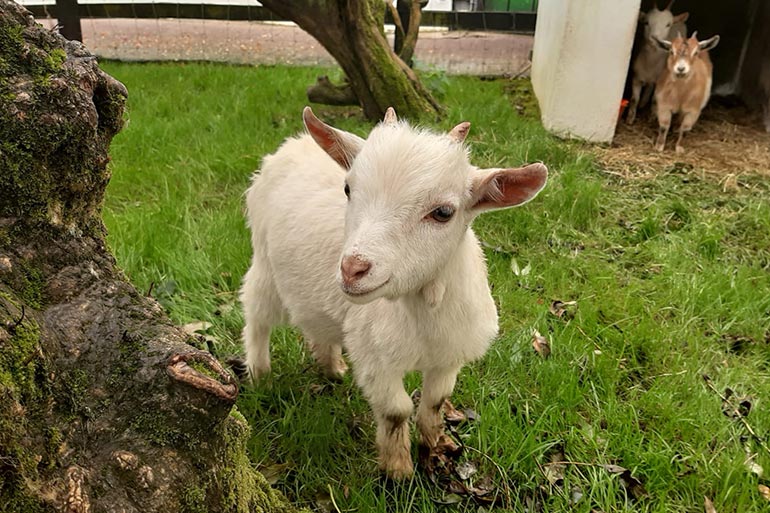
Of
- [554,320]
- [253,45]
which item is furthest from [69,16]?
[554,320]

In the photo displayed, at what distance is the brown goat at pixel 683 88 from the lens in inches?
251

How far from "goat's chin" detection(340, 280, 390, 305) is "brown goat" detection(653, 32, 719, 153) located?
17.4 feet

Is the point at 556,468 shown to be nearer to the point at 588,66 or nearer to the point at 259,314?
the point at 259,314

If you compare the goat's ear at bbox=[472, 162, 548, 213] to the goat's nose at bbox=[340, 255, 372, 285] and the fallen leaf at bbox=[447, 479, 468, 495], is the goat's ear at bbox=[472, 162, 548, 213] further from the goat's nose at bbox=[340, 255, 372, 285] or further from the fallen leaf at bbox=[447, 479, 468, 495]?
the fallen leaf at bbox=[447, 479, 468, 495]

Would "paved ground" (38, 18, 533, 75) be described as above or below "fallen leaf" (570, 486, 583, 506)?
above

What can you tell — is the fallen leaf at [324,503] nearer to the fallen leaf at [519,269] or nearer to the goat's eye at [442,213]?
the goat's eye at [442,213]

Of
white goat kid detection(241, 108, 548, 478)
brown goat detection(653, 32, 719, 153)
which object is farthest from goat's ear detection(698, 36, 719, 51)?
white goat kid detection(241, 108, 548, 478)

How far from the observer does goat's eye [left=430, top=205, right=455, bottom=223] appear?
201 cm

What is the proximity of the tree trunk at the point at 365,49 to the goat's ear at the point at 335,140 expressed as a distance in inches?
138

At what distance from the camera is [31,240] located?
1.52 metres

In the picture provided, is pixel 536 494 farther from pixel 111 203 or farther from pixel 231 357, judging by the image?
pixel 111 203

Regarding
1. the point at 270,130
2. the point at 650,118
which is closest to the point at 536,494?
the point at 270,130

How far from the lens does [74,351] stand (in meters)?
1.47

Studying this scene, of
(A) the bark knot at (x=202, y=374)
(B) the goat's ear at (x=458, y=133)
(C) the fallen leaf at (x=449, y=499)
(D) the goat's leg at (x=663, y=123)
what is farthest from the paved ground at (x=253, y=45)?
(A) the bark knot at (x=202, y=374)
